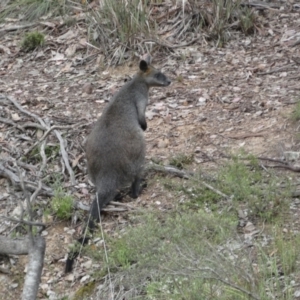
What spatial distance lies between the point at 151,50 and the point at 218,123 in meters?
1.85

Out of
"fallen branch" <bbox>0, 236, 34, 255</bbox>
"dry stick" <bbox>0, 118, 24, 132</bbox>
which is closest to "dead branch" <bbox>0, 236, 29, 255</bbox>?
"fallen branch" <bbox>0, 236, 34, 255</bbox>

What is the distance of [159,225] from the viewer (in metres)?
5.49

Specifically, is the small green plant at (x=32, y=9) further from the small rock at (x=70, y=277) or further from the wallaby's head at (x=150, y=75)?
the small rock at (x=70, y=277)

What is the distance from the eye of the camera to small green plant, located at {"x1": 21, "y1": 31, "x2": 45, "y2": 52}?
32.0 ft

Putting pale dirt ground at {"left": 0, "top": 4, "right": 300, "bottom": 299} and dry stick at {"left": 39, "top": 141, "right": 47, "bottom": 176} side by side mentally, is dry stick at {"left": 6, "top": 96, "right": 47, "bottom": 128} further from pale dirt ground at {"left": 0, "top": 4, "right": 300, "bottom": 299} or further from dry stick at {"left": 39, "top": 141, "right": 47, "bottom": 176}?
dry stick at {"left": 39, "top": 141, "right": 47, "bottom": 176}

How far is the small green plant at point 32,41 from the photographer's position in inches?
384

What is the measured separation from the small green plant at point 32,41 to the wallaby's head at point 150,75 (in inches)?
96.1

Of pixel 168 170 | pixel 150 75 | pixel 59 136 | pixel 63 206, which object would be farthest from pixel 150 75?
pixel 63 206

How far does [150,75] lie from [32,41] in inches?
105

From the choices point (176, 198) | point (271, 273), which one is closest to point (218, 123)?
point (176, 198)

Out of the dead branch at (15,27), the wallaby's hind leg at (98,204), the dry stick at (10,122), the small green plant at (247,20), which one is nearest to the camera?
the wallaby's hind leg at (98,204)

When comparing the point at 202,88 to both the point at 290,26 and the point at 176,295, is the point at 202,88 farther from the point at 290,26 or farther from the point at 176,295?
the point at 176,295

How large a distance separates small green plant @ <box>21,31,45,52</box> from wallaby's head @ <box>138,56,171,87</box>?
244cm

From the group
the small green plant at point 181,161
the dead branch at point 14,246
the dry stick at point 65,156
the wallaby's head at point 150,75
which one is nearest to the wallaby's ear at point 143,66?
the wallaby's head at point 150,75
